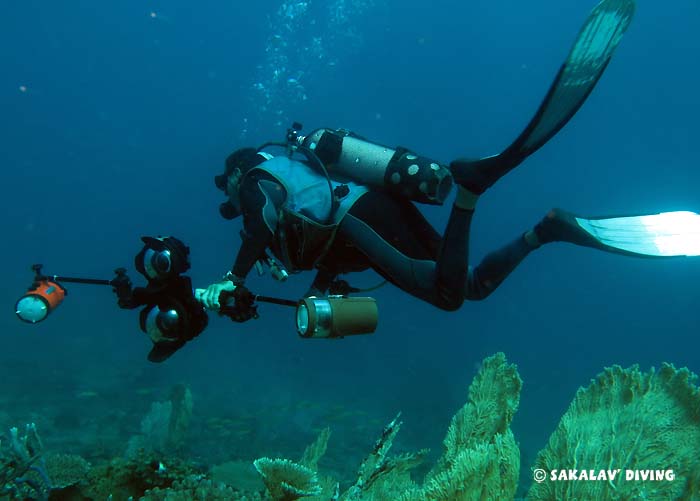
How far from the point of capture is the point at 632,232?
3854 mm

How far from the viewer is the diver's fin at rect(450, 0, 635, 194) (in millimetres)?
2891

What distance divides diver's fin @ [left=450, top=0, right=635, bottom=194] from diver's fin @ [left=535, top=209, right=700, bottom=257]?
862mm

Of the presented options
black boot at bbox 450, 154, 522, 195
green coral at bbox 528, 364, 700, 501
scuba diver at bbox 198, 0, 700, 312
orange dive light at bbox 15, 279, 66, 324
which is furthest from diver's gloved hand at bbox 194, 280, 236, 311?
green coral at bbox 528, 364, 700, 501

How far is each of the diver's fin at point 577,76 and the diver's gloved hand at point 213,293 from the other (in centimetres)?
216

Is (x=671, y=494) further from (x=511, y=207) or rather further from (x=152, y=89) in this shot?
(x=152, y=89)

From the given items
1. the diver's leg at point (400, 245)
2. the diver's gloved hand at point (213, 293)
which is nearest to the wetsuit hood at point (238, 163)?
the diver's leg at point (400, 245)

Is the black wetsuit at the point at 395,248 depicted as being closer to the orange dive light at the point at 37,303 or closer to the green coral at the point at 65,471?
the orange dive light at the point at 37,303

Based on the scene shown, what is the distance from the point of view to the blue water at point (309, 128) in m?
21.1

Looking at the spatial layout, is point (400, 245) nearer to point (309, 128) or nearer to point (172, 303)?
point (172, 303)

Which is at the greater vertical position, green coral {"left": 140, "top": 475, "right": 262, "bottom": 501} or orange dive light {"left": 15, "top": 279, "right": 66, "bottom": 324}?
orange dive light {"left": 15, "top": 279, "right": 66, "bottom": 324}

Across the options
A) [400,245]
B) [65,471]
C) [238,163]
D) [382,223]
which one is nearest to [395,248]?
[400,245]

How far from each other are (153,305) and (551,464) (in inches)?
131

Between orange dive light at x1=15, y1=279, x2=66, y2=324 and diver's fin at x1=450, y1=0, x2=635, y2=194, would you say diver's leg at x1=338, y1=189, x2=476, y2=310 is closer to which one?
diver's fin at x1=450, y1=0, x2=635, y2=194

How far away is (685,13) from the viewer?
2226 inches
